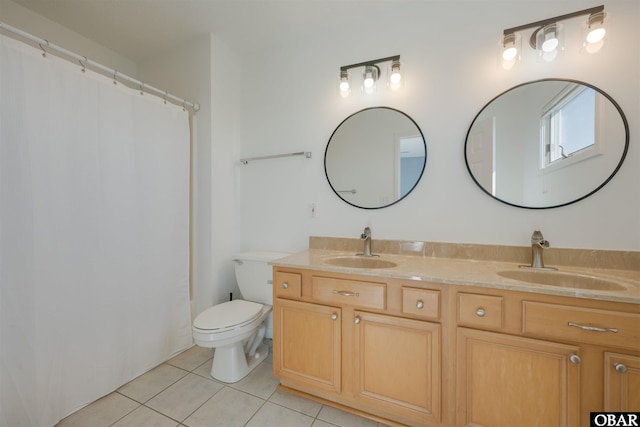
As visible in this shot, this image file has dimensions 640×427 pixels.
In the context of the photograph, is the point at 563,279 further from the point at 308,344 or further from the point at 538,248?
the point at 308,344

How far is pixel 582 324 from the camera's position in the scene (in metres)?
0.94

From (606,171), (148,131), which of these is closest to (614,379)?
(606,171)

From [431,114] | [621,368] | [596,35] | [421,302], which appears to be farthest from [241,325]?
[596,35]

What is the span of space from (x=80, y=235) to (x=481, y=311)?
2080 mm

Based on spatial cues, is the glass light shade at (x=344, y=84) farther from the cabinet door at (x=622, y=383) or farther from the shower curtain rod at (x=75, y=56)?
the cabinet door at (x=622, y=383)

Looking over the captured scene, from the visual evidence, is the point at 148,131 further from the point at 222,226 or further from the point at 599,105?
the point at 599,105

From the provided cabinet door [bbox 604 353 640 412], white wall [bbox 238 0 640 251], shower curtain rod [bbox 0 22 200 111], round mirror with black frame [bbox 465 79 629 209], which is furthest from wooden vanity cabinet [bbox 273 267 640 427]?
shower curtain rod [bbox 0 22 200 111]

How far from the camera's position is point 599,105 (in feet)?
4.19

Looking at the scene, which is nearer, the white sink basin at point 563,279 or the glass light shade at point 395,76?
the white sink basin at point 563,279

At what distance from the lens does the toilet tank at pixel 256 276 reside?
1.87m

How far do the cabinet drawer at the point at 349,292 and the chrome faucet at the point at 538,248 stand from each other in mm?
825

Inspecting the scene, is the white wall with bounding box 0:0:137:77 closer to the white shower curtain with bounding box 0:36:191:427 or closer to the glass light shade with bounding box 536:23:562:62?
the white shower curtain with bounding box 0:36:191:427

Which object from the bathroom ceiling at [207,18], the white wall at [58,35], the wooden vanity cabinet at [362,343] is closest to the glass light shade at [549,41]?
the bathroom ceiling at [207,18]

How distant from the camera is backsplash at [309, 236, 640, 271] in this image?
1.25m
